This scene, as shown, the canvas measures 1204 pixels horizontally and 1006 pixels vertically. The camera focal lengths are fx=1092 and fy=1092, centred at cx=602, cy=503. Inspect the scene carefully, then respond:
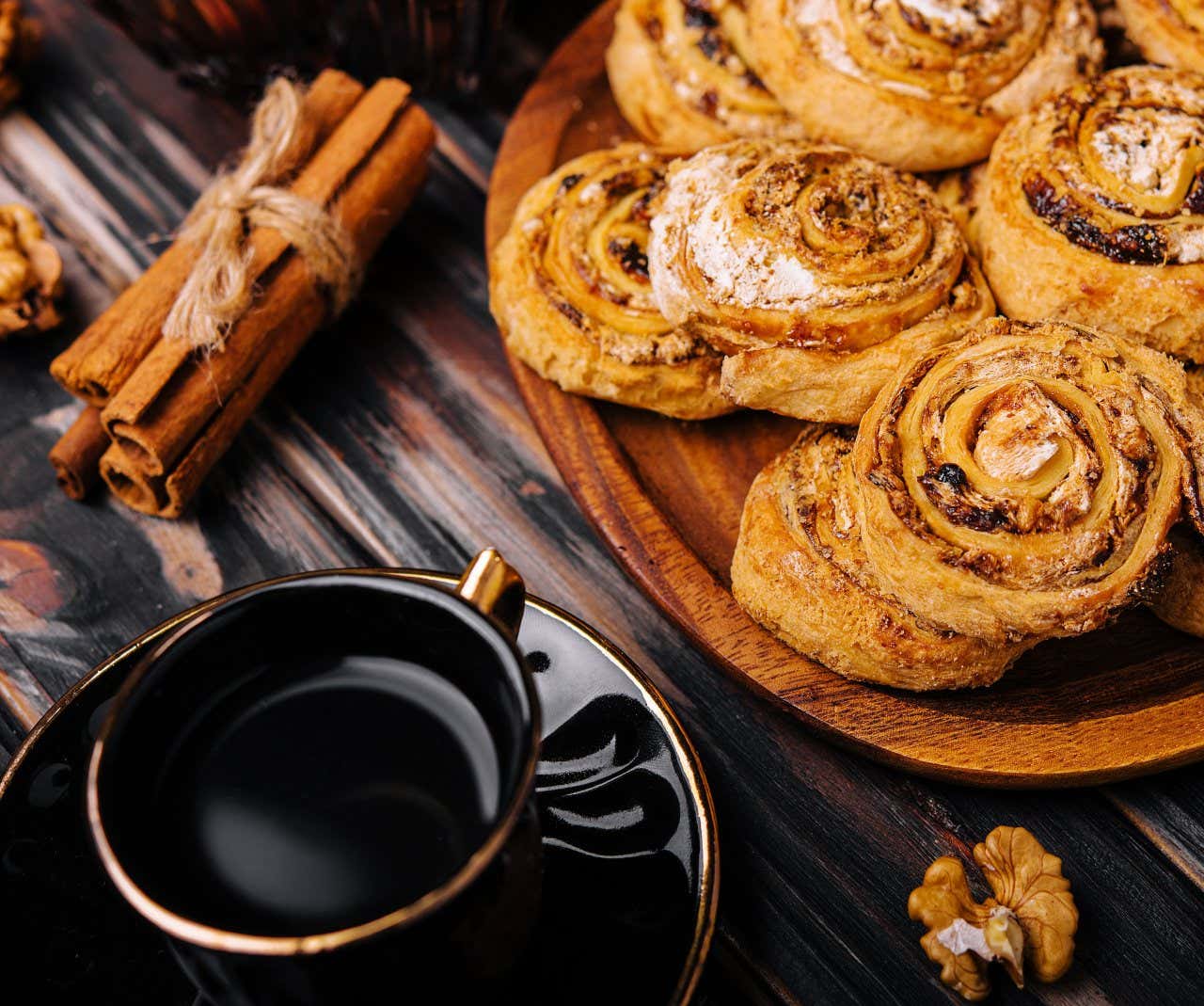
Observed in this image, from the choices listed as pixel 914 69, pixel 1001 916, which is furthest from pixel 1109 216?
pixel 1001 916

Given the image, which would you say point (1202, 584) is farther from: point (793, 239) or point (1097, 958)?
point (793, 239)

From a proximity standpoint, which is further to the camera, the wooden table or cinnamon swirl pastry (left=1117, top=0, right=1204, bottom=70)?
cinnamon swirl pastry (left=1117, top=0, right=1204, bottom=70)

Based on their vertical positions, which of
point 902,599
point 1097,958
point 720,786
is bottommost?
point 1097,958

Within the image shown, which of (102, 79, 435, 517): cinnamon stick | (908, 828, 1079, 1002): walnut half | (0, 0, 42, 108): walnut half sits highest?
(0, 0, 42, 108): walnut half

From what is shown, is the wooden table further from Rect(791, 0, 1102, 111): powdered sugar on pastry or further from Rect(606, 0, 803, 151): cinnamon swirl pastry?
Rect(791, 0, 1102, 111): powdered sugar on pastry

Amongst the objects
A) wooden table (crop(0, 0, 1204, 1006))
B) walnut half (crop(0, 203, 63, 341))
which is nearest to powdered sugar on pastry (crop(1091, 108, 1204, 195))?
wooden table (crop(0, 0, 1204, 1006))

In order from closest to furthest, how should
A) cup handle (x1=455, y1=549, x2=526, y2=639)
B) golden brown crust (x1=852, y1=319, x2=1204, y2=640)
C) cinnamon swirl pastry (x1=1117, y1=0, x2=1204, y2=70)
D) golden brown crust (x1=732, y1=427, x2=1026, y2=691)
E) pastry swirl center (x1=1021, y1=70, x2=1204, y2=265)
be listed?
cup handle (x1=455, y1=549, x2=526, y2=639) < golden brown crust (x1=852, y1=319, x2=1204, y2=640) < golden brown crust (x1=732, y1=427, x2=1026, y2=691) < pastry swirl center (x1=1021, y1=70, x2=1204, y2=265) < cinnamon swirl pastry (x1=1117, y1=0, x2=1204, y2=70)

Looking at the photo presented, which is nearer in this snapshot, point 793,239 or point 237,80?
point 793,239

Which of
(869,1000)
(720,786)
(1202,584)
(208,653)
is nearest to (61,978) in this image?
(208,653)
